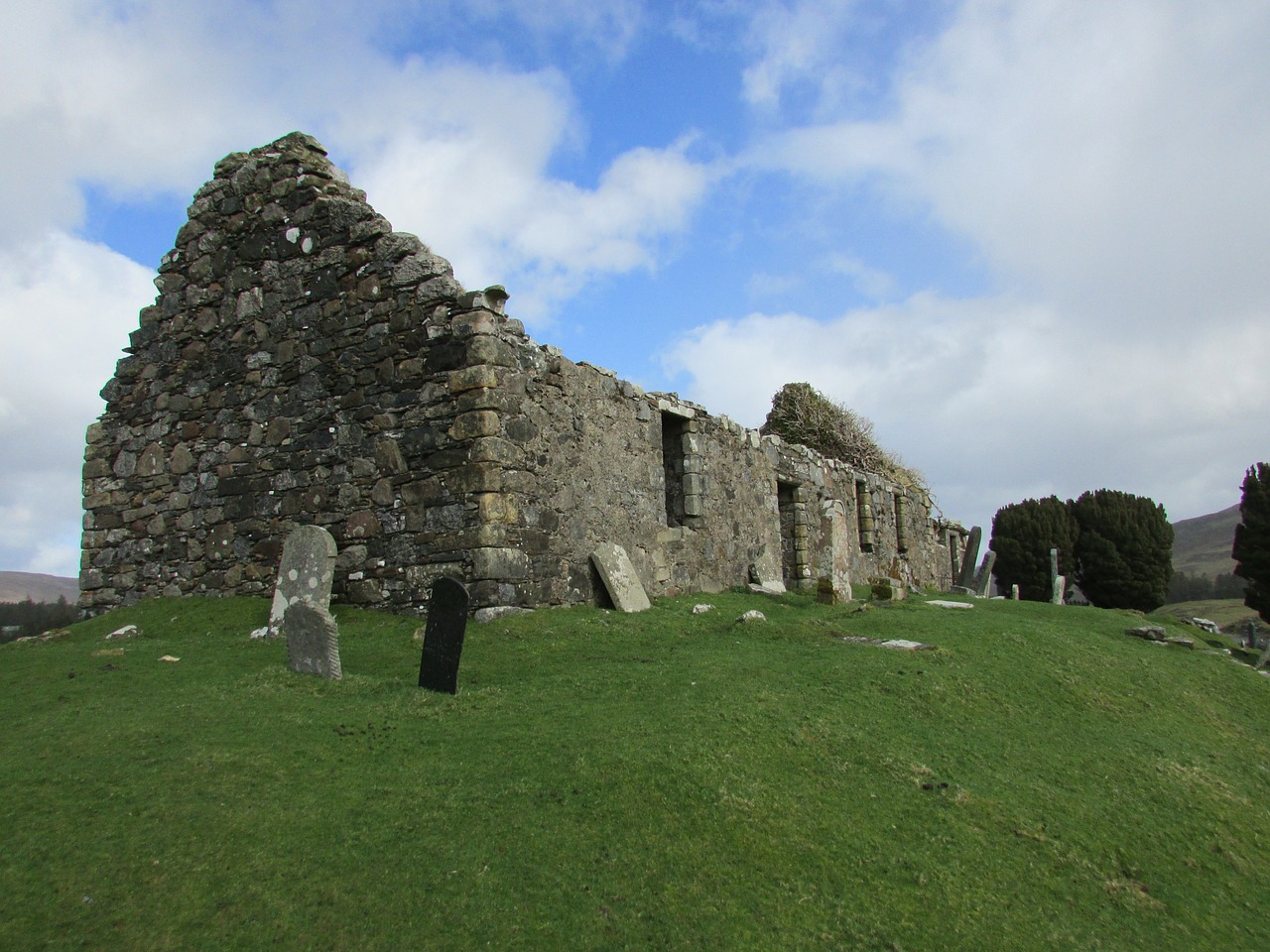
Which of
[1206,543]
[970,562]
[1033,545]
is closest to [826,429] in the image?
[970,562]

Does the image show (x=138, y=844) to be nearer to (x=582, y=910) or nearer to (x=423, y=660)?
(x=582, y=910)

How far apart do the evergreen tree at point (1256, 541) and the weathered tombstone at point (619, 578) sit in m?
24.6

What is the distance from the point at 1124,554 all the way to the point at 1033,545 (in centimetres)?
284

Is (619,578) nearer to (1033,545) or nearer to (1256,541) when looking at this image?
(1033,545)

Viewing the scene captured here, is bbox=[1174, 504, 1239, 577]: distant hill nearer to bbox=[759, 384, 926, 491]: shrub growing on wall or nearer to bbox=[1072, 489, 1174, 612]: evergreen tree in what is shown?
bbox=[1072, 489, 1174, 612]: evergreen tree

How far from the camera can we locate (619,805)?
4.56m

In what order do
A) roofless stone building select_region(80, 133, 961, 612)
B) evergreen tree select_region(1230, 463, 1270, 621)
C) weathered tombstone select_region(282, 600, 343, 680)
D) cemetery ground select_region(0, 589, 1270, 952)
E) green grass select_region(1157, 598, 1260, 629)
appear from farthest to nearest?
green grass select_region(1157, 598, 1260, 629)
evergreen tree select_region(1230, 463, 1270, 621)
roofless stone building select_region(80, 133, 961, 612)
weathered tombstone select_region(282, 600, 343, 680)
cemetery ground select_region(0, 589, 1270, 952)

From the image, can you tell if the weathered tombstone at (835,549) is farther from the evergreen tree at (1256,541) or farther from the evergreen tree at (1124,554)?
the evergreen tree at (1256,541)

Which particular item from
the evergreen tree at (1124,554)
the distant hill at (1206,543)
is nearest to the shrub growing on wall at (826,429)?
the evergreen tree at (1124,554)

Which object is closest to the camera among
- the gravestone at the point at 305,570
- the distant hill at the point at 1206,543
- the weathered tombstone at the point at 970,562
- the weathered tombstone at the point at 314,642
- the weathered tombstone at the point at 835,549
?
the weathered tombstone at the point at 314,642

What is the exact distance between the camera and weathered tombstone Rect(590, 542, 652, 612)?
10.0 metres

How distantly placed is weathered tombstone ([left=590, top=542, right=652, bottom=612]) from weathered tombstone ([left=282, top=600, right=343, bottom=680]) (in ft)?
12.4

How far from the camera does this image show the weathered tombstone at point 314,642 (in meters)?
6.67

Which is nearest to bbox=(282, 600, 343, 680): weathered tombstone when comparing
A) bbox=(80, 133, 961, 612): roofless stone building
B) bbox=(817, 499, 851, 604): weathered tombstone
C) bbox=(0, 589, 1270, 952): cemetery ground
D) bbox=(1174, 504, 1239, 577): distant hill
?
bbox=(0, 589, 1270, 952): cemetery ground
